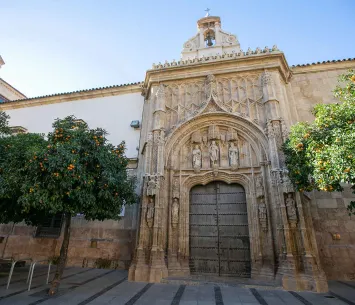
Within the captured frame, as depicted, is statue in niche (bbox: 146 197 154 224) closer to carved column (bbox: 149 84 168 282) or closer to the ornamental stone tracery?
the ornamental stone tracery

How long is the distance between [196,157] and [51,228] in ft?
25.3

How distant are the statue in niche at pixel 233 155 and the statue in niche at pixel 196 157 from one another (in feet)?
4.04

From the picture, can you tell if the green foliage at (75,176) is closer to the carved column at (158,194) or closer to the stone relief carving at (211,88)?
the carved column at (158,194)

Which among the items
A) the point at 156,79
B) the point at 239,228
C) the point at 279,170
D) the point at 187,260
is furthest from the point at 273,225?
the point at 156,79

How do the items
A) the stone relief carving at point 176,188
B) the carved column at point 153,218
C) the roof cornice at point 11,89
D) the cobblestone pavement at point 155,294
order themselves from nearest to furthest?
1. the cobblestone pavement at point 155,294
2. the carved column at point 153,218
3. the stone relief carving at point 176,188
4. the roof cornice at point 11,89

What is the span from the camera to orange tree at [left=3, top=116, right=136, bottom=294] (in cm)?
528

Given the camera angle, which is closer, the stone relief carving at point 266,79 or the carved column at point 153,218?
the carved column at point 153,218

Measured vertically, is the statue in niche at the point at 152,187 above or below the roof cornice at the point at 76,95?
below

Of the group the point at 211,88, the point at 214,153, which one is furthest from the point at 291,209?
the point at 211,88

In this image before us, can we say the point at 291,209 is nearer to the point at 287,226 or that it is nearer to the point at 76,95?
the point at 287,226

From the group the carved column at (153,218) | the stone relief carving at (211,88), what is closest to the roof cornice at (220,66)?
the stone relief carving at (211,88)

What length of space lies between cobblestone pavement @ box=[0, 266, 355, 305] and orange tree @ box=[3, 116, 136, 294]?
0.67m

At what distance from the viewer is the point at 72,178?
541 centimetres

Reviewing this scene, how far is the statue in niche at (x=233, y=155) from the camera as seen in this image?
865 centimetres
